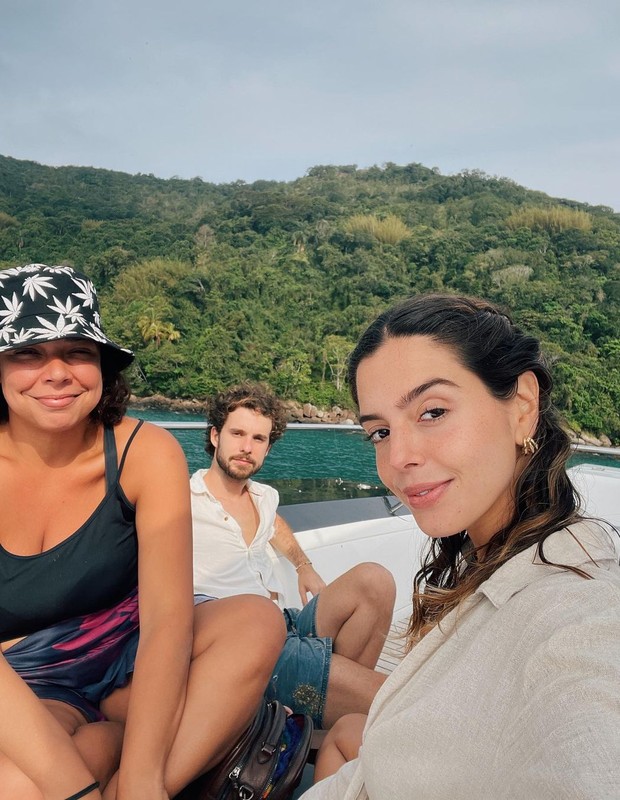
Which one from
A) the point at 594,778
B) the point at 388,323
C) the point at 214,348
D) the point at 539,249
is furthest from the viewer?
the point at 539,249

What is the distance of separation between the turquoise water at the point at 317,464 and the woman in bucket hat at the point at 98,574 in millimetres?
1462

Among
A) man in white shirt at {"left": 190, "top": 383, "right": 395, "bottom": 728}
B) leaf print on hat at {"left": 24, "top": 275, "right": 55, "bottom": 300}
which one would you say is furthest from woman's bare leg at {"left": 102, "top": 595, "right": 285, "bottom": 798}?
leaf print on hat at {"left": 24, "top": 275, "right": 55, "bottom": 300}

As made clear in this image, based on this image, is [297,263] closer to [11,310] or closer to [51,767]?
[11,310]

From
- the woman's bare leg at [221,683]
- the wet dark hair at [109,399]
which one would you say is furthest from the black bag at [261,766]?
the wet dark hair at [109,399]

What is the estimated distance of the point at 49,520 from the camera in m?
1.10

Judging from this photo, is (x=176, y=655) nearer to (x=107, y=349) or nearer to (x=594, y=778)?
(x=107, y=349)

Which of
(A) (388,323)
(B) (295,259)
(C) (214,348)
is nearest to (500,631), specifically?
(A) (388,323)

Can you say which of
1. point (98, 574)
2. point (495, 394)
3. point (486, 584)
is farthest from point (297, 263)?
point (486, 584)

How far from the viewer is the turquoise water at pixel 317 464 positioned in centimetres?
276

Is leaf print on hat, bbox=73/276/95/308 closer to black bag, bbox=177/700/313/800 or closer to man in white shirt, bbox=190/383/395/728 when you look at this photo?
black bag, bbox=177/700/313/800

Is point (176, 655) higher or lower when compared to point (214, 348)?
higher

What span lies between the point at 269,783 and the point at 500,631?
74cm

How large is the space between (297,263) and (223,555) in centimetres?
4100

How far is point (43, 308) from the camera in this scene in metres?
1.03
